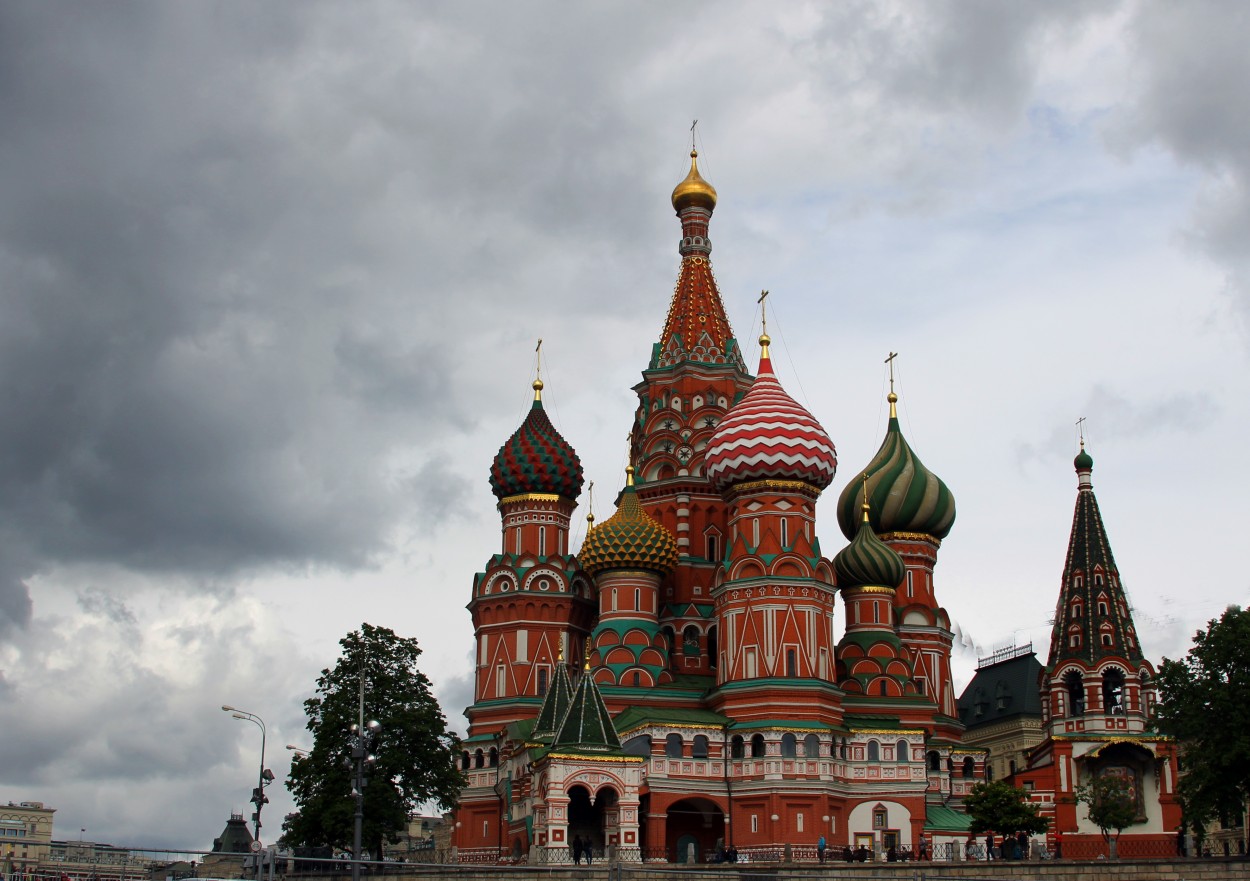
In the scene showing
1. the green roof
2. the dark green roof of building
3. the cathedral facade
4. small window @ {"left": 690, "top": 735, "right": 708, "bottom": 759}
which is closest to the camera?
the cathedral facade

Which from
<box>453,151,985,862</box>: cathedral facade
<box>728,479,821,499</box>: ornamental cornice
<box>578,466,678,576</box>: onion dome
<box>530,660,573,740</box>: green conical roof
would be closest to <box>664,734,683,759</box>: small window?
<box>453,151,985,862</box>: cathedral facade

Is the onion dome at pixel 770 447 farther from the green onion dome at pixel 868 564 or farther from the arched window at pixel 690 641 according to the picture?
the arched window at pixel 690 641

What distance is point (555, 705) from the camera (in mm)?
48625

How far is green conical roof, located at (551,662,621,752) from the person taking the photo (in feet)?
145

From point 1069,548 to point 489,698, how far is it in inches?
867

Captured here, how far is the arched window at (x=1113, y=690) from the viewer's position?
173 feet

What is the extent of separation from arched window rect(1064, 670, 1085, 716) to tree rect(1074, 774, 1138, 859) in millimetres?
4230

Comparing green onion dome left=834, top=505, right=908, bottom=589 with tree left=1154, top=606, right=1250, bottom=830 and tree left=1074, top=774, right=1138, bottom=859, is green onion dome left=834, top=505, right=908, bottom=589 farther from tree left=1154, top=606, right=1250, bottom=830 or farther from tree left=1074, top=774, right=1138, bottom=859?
tree left=1154, top=606, right=1250, bottom=830

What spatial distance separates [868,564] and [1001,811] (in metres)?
11.1

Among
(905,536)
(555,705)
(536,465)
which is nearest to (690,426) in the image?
(536,465)

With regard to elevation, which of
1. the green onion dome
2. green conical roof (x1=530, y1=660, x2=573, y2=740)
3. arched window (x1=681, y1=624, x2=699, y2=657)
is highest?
the green onion dome

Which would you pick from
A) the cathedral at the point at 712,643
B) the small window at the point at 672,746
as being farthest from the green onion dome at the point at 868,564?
the small window at the point at 672,746

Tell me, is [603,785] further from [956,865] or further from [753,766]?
[956,865]

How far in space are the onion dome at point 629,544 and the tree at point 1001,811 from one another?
13053 millimetres
